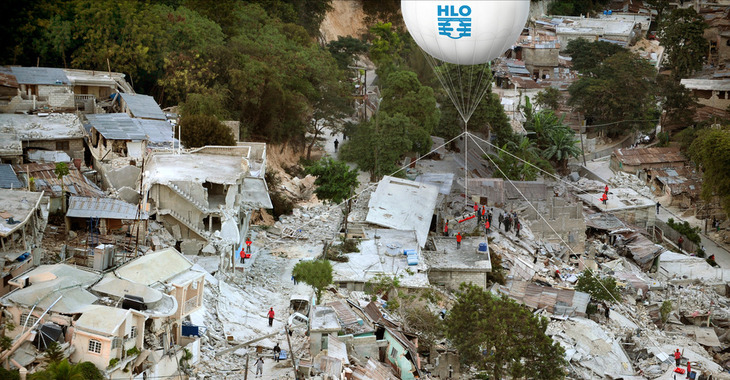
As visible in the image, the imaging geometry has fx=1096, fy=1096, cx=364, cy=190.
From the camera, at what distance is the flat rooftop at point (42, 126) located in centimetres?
3394

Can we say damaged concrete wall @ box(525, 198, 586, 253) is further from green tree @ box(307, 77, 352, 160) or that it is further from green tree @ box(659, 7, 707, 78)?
green tree @ box(659, 7, 707, 78)

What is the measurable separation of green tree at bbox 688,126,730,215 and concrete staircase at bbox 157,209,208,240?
83.9 ft

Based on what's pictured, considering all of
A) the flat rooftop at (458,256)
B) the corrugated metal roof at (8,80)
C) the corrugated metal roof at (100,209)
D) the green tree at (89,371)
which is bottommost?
the flat rooftop at (458,256)

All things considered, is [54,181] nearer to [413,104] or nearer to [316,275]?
[316,275]

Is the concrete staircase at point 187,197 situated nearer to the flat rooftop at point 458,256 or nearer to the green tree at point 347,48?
the flat rooftop at point 458,256

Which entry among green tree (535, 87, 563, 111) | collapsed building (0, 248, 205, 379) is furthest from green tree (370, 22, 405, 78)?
collapsed building (0, 248, 205, 379)

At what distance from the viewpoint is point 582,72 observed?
223 feet

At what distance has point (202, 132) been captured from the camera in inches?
1497

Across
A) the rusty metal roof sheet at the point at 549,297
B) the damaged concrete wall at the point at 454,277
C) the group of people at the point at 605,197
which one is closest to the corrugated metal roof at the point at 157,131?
the damaged concrete wall at the point at 454,277

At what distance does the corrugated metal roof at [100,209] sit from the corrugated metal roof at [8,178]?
60.7 inches

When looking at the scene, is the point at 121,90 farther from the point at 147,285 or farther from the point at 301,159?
the point at 147,285

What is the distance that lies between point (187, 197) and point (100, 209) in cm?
275

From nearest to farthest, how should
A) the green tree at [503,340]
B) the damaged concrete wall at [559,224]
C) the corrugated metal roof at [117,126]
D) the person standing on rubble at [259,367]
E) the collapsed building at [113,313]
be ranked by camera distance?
the collapsed building at [113,313] → the person standing on rubble at [259,367] → the green tree at [503,340] → the corrugated metal roof at [117,126] → the damaged concrete wall at [559,224]

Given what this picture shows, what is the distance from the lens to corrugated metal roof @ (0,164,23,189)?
92.1 feet
